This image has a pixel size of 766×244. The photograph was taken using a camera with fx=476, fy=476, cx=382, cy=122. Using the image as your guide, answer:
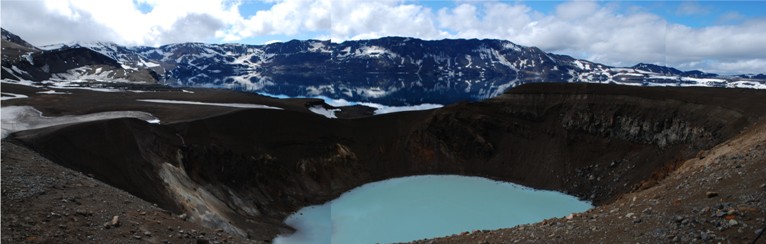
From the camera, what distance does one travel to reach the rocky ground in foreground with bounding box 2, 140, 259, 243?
45.5 feet

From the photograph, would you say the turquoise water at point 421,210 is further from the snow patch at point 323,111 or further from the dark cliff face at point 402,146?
the snow patch at point 323,111

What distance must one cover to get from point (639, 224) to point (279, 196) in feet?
107

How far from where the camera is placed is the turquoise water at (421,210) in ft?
110

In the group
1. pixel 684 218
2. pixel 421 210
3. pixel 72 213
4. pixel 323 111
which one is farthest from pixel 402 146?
pixel 684 218

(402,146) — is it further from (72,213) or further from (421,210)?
(72,213)

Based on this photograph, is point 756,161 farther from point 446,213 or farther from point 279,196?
point 279,196

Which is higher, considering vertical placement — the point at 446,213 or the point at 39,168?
the point at 39,168

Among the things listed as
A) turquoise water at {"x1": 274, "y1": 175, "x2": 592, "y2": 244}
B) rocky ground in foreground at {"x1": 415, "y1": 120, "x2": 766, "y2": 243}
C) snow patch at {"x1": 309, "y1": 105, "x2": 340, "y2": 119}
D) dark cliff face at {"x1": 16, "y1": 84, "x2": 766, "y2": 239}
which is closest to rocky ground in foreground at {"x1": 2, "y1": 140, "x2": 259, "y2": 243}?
dark cliff face at {"x1": 16, "y1": 84, "x2": 766, "y2": 239}

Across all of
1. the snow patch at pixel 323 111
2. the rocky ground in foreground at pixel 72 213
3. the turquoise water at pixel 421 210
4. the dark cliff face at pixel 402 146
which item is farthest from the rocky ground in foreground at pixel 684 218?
the snow patch at pixel 323 111

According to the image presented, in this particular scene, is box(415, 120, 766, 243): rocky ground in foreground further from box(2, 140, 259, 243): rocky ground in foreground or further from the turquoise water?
the turquoise water

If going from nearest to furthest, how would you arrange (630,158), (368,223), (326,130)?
(368,223) → (630,158) → (326,130)

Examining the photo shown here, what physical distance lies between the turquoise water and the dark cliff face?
2.31 metres

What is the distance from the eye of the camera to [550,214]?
3794cm

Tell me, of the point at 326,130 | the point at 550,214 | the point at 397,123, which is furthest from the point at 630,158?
the point at 326,130
